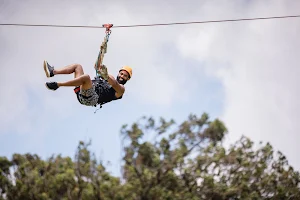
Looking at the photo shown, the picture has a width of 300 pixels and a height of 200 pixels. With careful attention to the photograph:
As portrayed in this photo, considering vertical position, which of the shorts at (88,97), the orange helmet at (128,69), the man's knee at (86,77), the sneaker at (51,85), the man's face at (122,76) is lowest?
the sneaker at (51,85)

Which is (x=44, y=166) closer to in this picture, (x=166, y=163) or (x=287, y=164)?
(x=166, y=163)

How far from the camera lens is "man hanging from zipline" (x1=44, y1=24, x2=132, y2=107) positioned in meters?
7.06

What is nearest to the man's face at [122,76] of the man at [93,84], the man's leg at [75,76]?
the man at [93,84]

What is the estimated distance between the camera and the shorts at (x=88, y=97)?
7523mm

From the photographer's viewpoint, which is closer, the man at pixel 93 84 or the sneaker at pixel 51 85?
the sneaker at pixel 51 85

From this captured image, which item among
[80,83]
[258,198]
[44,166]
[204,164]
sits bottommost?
[80,83]

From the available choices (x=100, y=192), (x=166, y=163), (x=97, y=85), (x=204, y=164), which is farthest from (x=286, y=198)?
(x=97, y=85)

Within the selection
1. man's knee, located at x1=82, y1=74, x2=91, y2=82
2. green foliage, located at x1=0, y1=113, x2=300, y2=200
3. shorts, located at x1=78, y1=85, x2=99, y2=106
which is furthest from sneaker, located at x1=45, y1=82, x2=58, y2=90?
green foliage, located at x1=0, y1=113, x2=300, y2=200

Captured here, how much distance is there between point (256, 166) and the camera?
1814 cm

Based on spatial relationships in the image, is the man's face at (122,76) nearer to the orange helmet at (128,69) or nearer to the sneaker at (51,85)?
the orange helmet at (128,69)

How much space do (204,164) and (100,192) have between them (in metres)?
3.41

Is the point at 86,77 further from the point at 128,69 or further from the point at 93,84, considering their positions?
the point at 128,69

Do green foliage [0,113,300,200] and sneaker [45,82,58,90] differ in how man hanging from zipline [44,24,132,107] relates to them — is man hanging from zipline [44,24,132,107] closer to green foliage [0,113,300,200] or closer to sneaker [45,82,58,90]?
sneaker [45,82,58,90]

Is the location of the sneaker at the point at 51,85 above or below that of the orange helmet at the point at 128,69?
below
